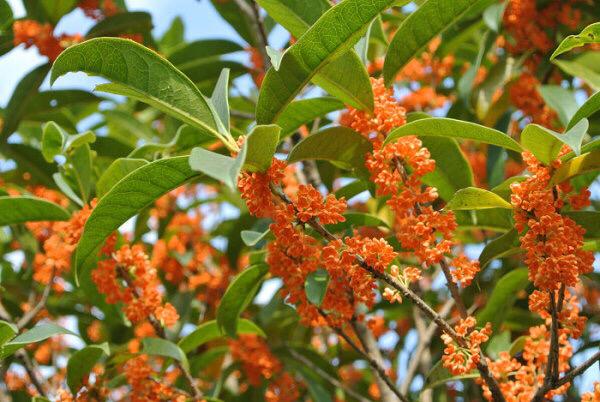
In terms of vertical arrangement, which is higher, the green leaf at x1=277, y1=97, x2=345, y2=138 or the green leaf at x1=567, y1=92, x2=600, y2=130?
the green leaf at x1=567, y1=92, x2=600, y2=130

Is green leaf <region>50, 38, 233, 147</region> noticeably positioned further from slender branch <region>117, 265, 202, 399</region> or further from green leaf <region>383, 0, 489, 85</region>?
slender branch <region>117, 265, 202, 399</region>

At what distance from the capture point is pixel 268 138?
1.45 metres

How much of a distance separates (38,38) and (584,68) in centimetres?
222

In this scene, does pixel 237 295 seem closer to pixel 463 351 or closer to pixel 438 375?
pixel 438 375

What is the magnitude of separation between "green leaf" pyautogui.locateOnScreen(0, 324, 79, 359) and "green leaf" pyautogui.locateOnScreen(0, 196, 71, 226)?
585 millimetres

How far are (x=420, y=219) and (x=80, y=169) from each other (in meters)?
1.27

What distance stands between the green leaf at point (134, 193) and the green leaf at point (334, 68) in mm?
422

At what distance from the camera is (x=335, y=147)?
1.90 meters

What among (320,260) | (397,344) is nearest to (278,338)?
(397,344)

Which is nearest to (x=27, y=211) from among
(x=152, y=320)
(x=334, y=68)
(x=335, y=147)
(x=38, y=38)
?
(x=152, y=320)

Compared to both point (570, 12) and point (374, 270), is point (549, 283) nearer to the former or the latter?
point (374, 270)

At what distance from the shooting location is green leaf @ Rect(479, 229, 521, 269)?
6.14ft

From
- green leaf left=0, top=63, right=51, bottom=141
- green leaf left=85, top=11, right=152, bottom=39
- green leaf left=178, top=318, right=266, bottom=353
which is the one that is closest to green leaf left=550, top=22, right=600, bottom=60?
green leaf left=178, top=318, right=266, bottom=353

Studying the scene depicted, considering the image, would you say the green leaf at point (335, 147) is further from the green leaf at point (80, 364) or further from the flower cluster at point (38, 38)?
the flower cluster at point (38, 38)
